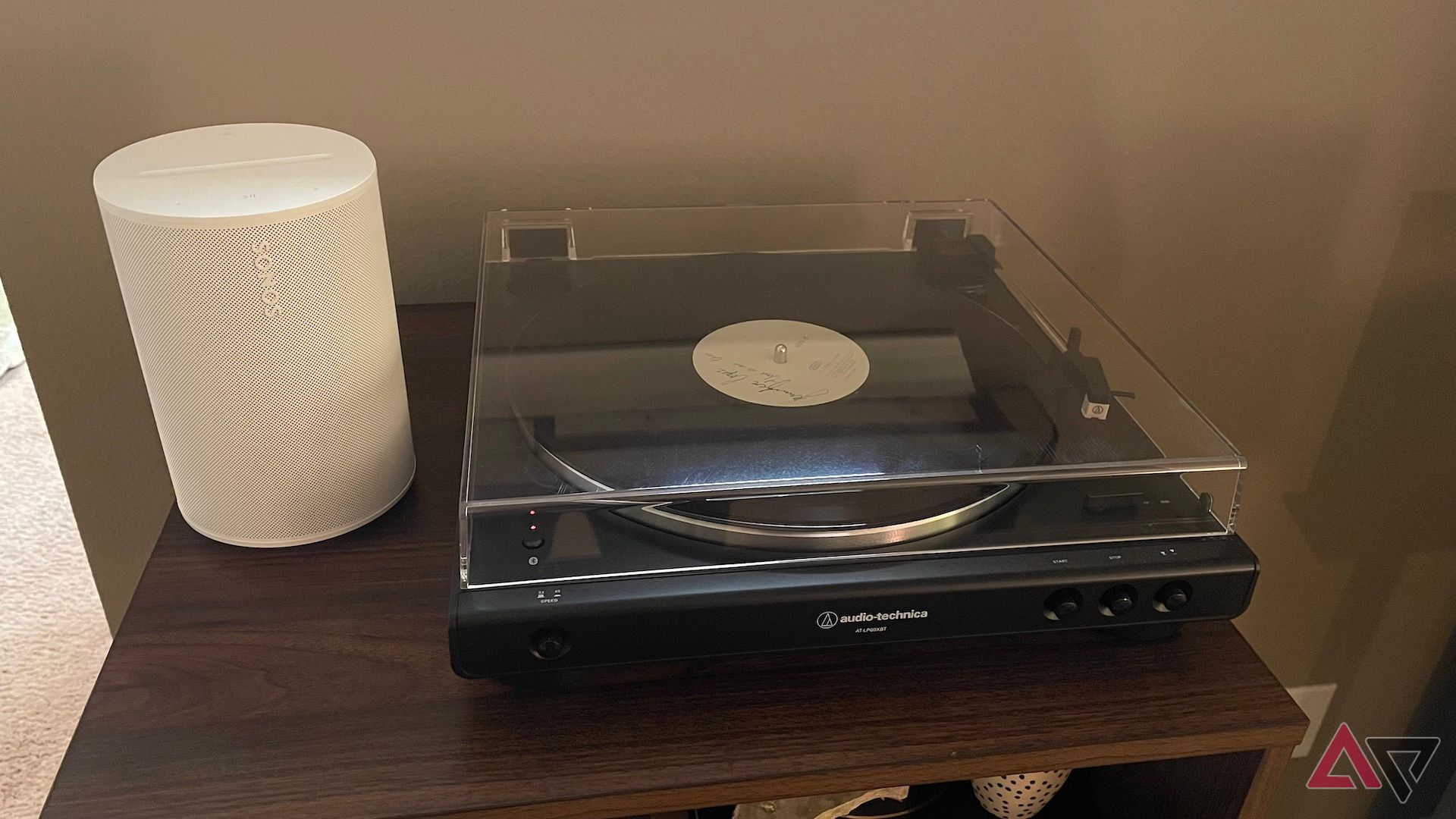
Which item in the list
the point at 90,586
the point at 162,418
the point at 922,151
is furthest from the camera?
the point at 90,586

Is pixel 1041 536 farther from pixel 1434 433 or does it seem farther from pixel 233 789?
pixel 1434 433

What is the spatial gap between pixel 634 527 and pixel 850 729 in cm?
16

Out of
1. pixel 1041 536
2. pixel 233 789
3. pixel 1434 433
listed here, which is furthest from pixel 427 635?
pixel 1434 433

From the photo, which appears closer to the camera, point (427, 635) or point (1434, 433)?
point (427, 635)

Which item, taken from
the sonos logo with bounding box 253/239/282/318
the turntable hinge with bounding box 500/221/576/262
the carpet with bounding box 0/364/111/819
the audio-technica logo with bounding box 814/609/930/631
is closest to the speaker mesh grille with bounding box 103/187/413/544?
the sonos logo with bounding box 253/239/282/318

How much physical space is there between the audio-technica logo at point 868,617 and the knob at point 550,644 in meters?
0.13

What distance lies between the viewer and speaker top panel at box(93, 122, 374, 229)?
572 millimetres

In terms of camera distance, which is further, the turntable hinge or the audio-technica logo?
the turntable hinge

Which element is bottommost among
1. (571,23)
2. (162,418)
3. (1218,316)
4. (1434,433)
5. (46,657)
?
(46,657)

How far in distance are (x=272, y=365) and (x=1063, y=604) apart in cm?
46

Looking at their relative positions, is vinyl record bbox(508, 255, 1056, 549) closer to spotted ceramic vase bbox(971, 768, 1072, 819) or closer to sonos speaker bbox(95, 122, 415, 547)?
sonos speaker bbox(95, 122, 415, 547)

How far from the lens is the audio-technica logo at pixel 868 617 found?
58cm

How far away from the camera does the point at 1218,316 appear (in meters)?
1.11

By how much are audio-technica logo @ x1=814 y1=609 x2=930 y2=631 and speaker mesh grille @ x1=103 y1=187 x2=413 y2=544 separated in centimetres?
30
